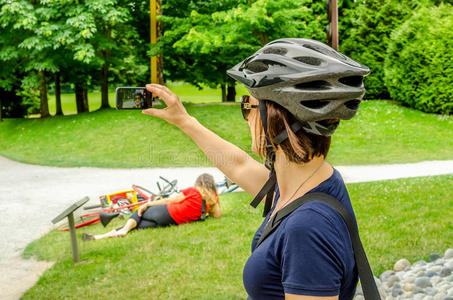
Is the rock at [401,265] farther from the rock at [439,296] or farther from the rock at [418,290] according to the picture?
the rock at [439,296]

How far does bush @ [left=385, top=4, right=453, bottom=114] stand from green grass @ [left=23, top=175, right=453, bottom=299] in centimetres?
1142

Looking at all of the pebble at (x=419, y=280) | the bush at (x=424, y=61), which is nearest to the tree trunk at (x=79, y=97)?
the bush at (x=424, y=61)

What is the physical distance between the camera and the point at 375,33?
2170 cm

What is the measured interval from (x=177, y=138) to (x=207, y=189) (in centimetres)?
936

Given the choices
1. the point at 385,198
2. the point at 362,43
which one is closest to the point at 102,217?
the point at 385,198

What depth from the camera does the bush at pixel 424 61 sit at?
17719 mm

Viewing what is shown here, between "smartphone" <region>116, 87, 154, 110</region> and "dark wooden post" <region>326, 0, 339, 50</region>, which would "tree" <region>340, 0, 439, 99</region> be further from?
A: "smartphone" <region>116, 87, 154, 110</region>

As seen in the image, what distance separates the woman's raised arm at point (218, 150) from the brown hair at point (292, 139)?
56 centimetres

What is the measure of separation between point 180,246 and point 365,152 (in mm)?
9655

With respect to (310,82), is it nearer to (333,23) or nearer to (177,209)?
(333,23)

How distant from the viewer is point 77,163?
14156 millimetres

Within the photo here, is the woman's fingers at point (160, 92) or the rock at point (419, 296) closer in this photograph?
the woman's fingers at point (160, 92)

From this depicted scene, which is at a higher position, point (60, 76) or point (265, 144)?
point (265, 144)

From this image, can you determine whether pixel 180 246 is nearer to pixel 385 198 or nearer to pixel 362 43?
pixel 385 198
